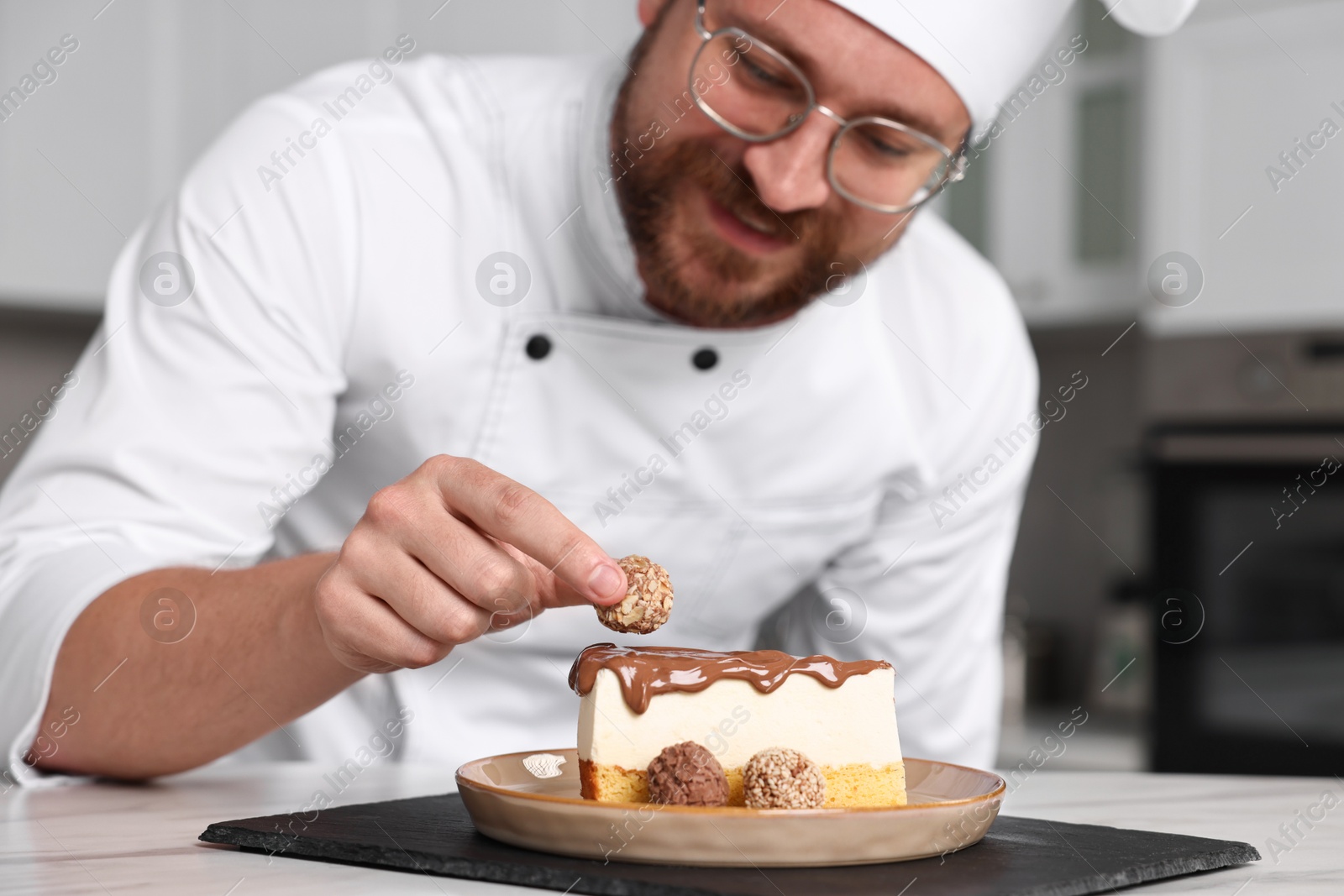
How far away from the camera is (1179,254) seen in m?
2.55

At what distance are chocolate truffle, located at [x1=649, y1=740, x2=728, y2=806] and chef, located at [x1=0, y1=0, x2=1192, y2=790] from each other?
0.95 feet

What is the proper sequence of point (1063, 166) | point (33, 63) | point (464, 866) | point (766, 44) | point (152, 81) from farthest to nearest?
point (1063, 166) < point (152, 81) < point (33, 63) < point (766, 44) < point (464, 866)

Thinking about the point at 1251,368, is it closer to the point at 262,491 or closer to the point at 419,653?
the point at 262,491

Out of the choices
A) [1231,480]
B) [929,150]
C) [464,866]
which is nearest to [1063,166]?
[1231,480]

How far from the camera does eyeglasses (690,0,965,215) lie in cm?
109

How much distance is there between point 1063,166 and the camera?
2832 mm

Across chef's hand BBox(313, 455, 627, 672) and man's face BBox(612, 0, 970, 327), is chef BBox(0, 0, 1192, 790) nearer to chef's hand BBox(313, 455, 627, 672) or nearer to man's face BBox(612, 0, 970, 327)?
man's face BBox(612, 0, 970, 327)

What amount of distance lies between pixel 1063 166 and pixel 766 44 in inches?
76.0

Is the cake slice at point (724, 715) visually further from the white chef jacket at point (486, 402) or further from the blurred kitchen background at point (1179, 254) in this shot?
the blurred kitchen background at point (1179, 254)

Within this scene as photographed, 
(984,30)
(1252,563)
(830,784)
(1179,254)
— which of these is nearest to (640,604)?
(830,784)

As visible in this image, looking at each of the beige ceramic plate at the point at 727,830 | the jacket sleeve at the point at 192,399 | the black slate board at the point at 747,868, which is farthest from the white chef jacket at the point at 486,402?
the beige ceramic plate at the point at 727,830

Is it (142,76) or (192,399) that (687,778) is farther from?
(142,76)

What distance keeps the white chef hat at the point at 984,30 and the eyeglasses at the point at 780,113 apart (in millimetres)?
72

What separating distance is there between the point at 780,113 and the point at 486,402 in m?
0.39
